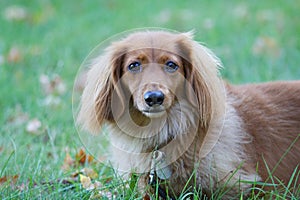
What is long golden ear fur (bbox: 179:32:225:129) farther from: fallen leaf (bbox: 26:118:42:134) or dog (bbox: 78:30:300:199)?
fallen leaf (bbox: 26:118:42:134)

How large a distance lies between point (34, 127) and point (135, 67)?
1606mm

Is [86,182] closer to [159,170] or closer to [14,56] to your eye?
[159,170]

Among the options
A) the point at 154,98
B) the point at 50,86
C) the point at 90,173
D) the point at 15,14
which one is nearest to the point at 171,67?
the point at 154,98

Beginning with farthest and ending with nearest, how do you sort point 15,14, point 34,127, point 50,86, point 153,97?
1. point 15,14
2. point 50,86
3. point 34,127
4. point 153,97

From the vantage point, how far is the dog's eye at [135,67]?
3.41 metres

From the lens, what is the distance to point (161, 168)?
3.52m

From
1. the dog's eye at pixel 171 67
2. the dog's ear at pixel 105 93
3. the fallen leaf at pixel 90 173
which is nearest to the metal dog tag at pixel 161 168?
the dog's ear at pixel 105 93

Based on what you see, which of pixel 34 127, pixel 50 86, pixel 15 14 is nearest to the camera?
pixel 34 127

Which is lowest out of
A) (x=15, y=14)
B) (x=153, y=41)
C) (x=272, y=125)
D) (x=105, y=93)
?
(x=272, y=125)

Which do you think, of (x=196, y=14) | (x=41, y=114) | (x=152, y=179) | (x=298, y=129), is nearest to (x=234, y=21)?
(x=196, y=14)

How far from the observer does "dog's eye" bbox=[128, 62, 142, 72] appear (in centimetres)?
341

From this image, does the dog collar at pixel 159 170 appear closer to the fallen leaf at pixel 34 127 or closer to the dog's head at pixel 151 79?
the dog's head at pixel 151 79

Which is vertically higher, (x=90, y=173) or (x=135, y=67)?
(x=135, y=67)

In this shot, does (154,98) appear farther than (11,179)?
No
